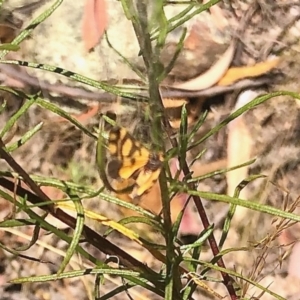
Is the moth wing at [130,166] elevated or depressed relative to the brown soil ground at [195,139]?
depressed

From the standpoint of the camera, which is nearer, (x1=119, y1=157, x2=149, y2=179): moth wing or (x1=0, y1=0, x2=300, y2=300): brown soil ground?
(x1=119, y1=157, x2=149, y2=179): moth wing

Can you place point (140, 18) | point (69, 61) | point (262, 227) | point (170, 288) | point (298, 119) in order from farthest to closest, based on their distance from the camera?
point (69, 61) < point (298, 119) < point (262, 227) < point (170, 288) < point (140, 18)

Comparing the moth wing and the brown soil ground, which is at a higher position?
the brown soil ground

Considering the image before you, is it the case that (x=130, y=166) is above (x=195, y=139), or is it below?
below

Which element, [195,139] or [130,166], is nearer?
[130,166]

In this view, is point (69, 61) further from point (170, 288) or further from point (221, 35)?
point (170, 288)

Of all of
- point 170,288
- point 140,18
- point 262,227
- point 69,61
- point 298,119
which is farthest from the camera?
point 69,61

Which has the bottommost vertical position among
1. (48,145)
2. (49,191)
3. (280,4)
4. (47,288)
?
(47,288)

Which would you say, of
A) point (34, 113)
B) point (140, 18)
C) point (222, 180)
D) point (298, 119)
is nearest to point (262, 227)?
point (222, 180)

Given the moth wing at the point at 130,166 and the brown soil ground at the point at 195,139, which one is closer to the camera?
the moth wing at the point at 130,166

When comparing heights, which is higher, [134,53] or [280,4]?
[280,4]

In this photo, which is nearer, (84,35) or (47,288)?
(47,288)
